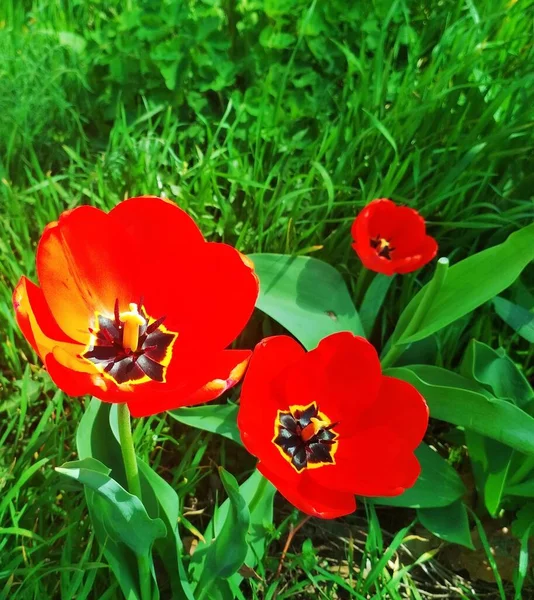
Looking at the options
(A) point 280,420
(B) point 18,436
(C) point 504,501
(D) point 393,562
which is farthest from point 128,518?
(C) point 504,501

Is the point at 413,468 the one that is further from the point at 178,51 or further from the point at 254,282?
the point at 178,51

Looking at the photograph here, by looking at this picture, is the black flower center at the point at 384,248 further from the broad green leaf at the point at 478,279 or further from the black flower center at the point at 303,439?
the black flower center at the point at 303,439

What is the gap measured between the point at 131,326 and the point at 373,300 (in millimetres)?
814

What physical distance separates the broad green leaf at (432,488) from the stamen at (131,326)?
0.73 m

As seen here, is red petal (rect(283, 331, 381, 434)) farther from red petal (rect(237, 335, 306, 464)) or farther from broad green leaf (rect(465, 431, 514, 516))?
broad green leaf (rect(465, 431, 514, 516))

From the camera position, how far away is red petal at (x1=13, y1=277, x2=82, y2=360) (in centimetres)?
84

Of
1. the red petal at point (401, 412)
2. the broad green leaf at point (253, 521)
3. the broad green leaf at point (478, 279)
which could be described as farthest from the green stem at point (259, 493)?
the broad green leaf at point (478, 279)

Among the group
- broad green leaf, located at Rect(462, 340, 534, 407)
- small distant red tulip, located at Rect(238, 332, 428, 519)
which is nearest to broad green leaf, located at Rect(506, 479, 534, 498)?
broad green leaf, located at Rect(462, 340, 534, 407)

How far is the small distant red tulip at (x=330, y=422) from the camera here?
39.6 inches

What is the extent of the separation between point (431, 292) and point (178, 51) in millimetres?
1295

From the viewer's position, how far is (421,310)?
1309 mm

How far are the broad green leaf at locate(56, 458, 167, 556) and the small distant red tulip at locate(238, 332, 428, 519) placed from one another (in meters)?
0.19

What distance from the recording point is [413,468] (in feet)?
3.37

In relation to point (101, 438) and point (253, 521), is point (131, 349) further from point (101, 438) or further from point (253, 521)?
point (253, 521)
